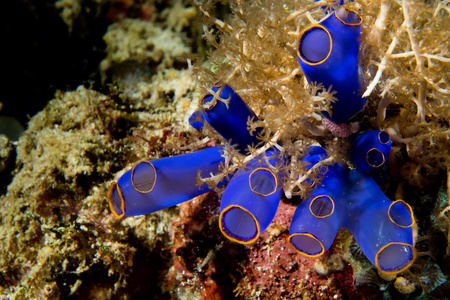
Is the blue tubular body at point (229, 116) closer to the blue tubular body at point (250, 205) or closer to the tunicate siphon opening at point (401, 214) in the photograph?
the blue tubular body at point (250, 205)

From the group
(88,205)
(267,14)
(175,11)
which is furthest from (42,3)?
(267,14)

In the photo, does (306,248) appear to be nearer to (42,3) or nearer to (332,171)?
(332,171)

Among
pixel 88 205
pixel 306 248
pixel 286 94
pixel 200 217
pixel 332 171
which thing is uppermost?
pixel 286 94

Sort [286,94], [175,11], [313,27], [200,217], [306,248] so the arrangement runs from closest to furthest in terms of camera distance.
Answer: [313,27] < [306,248] < [286,94] < [200,217] < [175,11]

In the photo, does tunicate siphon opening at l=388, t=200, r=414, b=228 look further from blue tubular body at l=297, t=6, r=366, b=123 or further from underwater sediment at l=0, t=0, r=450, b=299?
blue tubular body at l=297, t=6, r=366, b=123

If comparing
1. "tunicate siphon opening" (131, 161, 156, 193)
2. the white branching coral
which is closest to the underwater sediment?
the white branching coral

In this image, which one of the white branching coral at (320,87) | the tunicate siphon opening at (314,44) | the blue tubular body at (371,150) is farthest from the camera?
the blue tubular body at (371,150)

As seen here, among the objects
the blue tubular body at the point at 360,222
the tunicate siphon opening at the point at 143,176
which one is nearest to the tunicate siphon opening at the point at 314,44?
the blue tubular body at the point at 360,222

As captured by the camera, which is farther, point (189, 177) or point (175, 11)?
point (175, 11)
